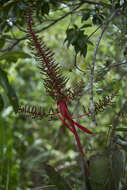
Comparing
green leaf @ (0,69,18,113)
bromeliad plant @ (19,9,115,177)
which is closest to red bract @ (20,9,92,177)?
bromeliad plant @ (19,9,115,177)

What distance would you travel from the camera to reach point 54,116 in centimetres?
58

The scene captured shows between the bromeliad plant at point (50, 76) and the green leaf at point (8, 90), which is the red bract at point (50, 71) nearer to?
the bromeliad plant at point (50, 76)

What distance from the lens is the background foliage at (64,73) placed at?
2.28 feet

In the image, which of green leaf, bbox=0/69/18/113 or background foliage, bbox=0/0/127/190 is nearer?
green leaf, bbox=0/69/18/113

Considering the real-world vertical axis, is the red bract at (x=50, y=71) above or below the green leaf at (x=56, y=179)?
above

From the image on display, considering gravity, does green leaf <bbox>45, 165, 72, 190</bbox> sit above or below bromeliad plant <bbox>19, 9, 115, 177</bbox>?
below

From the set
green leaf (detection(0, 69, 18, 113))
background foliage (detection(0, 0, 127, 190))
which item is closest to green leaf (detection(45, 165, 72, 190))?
background foliage (detection(0, 0, 127, 190))

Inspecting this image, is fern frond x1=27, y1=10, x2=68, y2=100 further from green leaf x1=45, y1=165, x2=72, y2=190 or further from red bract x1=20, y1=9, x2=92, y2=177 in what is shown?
green leaf x1=45, y1=165, x2=72, y2=190

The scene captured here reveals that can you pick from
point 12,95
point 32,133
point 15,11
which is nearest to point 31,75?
point 32,133

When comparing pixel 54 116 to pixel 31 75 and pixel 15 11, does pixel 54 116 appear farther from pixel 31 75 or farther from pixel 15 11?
pixel 31 75

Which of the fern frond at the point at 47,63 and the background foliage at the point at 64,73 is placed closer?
the fern frond at the point at 47,63

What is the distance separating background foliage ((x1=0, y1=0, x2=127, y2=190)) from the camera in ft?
2.28

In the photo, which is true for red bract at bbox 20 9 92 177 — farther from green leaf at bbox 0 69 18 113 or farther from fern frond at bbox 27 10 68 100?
green leaf at bbox 0 69 18 113

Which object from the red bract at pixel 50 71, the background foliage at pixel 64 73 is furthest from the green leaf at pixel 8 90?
the red bract at pixel 50 71
